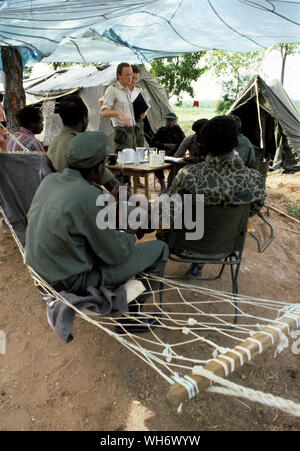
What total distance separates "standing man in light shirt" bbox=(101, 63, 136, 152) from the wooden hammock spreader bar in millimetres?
3152

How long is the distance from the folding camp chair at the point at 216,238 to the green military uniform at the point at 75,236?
50 centimetres

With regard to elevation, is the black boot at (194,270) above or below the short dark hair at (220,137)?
below

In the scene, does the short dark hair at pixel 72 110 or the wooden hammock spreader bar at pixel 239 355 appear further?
the short dark hair at pixel 72 110

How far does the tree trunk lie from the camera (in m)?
3.57

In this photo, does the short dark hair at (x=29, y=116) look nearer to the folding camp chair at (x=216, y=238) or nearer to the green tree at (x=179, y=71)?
the folding camp chair at (x=216, y=238)

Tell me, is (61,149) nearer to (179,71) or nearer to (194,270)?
(194,270)

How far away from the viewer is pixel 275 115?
718 centimetres

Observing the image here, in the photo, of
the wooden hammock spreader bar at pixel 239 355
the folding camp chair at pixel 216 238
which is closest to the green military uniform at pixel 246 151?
the folding camp chair at pixel 216 238

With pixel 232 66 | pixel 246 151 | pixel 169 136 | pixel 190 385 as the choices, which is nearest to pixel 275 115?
pixel 169 136

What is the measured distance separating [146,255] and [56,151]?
1.33 meters

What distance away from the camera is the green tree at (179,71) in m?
12.5
